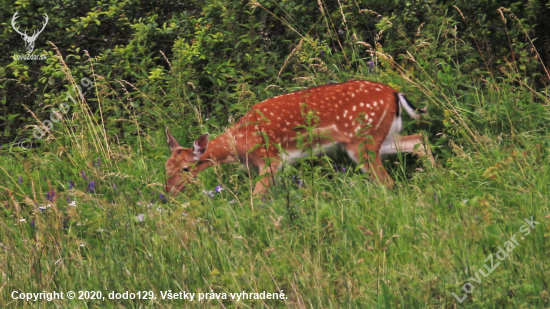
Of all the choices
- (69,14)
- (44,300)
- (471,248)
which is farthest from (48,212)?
(69,14)

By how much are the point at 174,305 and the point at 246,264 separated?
0.42 metres

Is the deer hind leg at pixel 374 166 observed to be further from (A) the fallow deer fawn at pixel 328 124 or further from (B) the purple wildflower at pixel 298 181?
(B) the purple wildflower at pixel 298 181

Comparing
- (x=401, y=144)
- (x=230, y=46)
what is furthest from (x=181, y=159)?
(x=230, y=46)

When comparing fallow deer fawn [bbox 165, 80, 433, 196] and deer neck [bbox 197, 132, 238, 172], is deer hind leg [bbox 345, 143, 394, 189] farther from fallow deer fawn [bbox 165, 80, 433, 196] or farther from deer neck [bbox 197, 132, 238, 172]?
deer neck [bbox 197, 132, 238, 172]

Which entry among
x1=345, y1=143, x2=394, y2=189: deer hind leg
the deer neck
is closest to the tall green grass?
x1=345, y1=143, x2=394, y2=189: deer hind leg

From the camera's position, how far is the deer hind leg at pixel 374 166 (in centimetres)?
492

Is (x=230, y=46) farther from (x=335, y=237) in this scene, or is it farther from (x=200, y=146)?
(x=335, y=237)

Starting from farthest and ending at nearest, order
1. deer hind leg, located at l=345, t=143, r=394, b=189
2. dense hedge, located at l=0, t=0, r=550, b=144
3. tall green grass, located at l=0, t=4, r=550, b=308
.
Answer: dense hedge, located at l=0, t=0, r=550, b=144
deer hind leg, located at l=345, t=143, r=394, b=189
tall green grass, located at l=0, t=4, r=550, b=308

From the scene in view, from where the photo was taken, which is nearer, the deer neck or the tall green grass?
the tall green grass

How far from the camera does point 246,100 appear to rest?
5996mm

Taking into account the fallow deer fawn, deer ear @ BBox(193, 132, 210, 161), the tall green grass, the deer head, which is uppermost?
the tall green grass

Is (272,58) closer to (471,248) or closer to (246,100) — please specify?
(246,100)

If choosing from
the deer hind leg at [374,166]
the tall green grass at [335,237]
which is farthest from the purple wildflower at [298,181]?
the deer hind leg at [374,166]

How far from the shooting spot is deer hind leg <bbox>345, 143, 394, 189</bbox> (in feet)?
16.1
